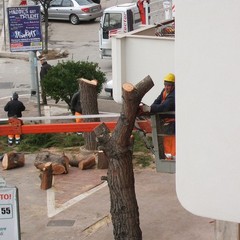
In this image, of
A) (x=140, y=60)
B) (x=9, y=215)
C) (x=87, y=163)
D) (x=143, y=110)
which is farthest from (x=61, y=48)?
(x=9, y=215)

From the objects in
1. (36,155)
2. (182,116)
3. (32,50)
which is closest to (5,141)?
(36,155)

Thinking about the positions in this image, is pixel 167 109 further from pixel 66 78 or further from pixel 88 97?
pixel 66 78

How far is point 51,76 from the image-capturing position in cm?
1888

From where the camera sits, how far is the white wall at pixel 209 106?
5859 mm

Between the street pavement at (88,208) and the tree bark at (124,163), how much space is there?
0.94 meters

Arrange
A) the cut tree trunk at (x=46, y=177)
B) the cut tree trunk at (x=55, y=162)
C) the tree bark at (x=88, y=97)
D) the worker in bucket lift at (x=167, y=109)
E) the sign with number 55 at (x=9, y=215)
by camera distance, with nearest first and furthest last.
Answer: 1. the sign with number 55 at (x=9, y=215)
2. the worker in bucket lift at (x=167, y=109)
3. the cut tree trunk at (x=46, y=177)
4. the cut tree trunk at (x=55, y=162)
5. the tree bark at (x=88, y=97)

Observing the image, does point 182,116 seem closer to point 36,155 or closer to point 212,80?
point 212,80

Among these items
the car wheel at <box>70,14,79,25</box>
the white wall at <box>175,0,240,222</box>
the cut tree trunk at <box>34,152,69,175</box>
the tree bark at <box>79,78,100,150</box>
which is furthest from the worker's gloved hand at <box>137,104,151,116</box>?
the car wheel at <box>70,14,79,25</box>

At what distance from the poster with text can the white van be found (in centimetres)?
727

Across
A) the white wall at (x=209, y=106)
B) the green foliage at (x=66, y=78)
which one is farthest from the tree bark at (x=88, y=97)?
the white wall at (x=209, y=106)

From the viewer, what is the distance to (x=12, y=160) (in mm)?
15867

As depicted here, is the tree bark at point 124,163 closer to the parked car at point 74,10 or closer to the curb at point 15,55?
the curb at point 15,55

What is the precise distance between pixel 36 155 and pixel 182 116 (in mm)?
10819

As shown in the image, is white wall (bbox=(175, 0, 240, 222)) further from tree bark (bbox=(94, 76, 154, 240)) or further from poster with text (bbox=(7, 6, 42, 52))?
poster with text (bbox=(7, 6, 42, 52))
